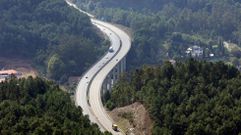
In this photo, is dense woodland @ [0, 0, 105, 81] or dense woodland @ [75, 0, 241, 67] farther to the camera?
dense woodland @ [75, 0, 241, 67]

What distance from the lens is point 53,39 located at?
134000mm

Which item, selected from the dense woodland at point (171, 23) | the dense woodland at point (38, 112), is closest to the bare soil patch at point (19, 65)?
the dense woodland at point (171, 23)

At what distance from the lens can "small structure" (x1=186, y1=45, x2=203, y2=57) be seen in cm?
14784

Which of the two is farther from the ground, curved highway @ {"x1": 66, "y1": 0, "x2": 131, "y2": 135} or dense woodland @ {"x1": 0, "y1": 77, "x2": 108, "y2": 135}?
dense woodland @ {"x1": 0, "y1": 77, "x2": 108, "y2": 135}

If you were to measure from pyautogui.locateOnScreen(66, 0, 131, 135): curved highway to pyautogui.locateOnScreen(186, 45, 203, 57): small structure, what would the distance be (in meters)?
17.1

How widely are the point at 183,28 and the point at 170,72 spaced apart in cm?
8024

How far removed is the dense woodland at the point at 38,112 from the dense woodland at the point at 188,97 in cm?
992

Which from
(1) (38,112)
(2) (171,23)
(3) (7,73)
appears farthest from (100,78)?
(2) (171,23)

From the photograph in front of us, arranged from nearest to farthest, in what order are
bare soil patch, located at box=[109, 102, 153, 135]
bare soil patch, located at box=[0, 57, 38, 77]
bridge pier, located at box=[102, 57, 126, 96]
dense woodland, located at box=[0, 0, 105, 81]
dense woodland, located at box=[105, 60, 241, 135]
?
dense woodland, located at box=[105, 60, 241, 135] < bare soil patch, located at box=[109, 102, 153, 135] < bridge pier, located at box=[102, 57, 126, 96] < bare soil patch, located at box=[0, 57, 38, 77] < dense woodland, located at box=[0, 0, 105, 81]

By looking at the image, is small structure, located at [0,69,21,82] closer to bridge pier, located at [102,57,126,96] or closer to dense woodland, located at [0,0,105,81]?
dense woodland, located at [0,0,105,81]

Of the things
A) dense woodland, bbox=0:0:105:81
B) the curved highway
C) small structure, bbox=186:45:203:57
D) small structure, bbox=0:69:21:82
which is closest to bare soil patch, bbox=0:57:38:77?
dense woodland, bbox=0:0:105:81

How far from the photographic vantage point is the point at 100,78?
359 feet

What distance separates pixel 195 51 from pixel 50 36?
3710 centimetres

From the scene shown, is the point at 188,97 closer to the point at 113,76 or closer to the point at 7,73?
the point at 113,76
